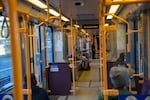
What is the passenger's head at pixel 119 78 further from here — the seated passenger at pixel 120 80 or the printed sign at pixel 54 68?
the printed sign at pixel 54 68

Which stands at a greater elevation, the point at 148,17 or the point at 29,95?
the point at 148,17

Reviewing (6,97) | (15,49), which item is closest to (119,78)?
(6,97)

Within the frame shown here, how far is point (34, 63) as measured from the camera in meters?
7.45

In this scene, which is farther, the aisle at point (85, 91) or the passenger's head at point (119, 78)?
the aisle at point (85, 91)

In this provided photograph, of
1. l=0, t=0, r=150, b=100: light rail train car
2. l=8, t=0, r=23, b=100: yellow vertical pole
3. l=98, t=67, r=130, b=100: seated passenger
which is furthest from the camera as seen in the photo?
l=0, t=0, r=150, b=100: light rail train car

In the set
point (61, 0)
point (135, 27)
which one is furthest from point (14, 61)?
point (135, 27)

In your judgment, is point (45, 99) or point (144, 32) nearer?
point (45, 99)

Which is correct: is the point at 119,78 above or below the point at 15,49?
below

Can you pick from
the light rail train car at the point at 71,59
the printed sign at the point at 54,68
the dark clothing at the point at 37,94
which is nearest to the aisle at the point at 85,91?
the light rail train car at the point at 71,59

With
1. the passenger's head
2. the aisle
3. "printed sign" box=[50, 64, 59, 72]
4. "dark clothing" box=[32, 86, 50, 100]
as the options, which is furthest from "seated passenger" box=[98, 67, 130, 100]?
"printed sign" box=[50, 64, 59, 72]

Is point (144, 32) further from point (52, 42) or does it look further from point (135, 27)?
point (52, 42)

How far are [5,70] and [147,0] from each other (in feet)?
14.2

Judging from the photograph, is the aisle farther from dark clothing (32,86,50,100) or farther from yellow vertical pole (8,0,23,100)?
yellow vertical pole (8,0,23,100)

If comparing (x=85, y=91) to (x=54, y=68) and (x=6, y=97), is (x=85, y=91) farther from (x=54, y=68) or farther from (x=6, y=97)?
(x=6, y=97)
